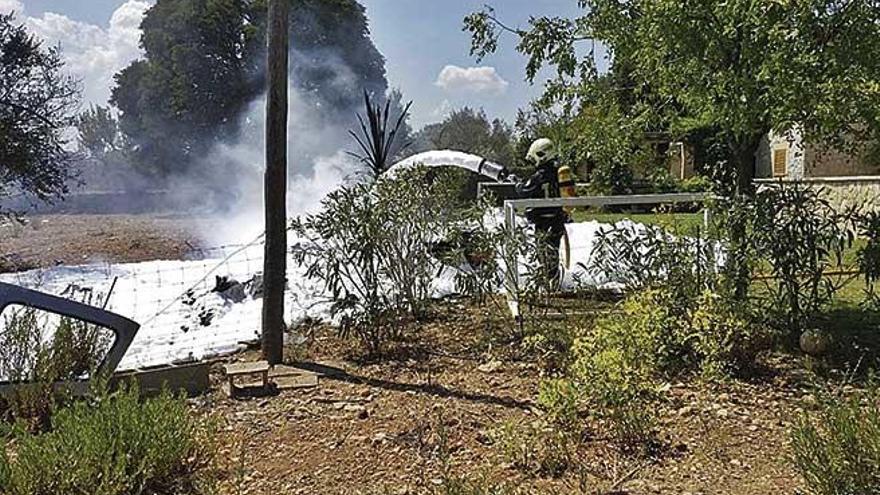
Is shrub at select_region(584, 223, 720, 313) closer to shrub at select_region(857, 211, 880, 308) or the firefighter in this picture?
shrub at select_region(857, 211, 880, 308)

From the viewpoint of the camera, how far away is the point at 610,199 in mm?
5770

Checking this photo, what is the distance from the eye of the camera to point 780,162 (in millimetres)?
18250

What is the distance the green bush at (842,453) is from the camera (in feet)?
7.09

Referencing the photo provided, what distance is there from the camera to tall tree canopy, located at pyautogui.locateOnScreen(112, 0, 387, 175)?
2992cm

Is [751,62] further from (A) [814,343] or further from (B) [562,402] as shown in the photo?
(B) [562,402]

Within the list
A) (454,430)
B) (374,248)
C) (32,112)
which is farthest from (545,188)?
(32,112)

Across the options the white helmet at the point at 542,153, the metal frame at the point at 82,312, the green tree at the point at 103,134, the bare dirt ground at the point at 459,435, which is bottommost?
the bare dirt ground at the point at 459,435

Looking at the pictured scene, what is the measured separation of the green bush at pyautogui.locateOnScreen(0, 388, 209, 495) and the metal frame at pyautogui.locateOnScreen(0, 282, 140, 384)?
3.17ft

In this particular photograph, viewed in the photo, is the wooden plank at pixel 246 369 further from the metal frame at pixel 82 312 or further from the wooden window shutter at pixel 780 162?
the wooden window shutter at pixel 780 162

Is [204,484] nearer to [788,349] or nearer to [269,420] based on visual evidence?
[269,420]

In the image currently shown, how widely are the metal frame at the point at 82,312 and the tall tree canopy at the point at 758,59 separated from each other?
3753 millimetres

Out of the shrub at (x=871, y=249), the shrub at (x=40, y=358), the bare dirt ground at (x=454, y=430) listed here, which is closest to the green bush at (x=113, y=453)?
the bare dirt ground at (x=454, y=430)

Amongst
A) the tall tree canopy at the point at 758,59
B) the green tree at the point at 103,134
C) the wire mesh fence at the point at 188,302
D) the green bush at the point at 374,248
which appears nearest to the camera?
the tall tree canopy at the point at 758,59

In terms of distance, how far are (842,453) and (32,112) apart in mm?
14101
